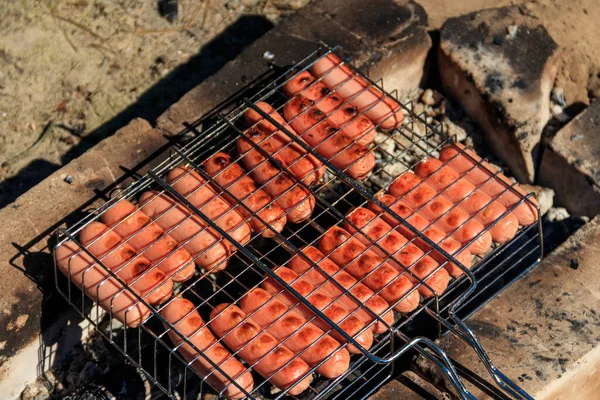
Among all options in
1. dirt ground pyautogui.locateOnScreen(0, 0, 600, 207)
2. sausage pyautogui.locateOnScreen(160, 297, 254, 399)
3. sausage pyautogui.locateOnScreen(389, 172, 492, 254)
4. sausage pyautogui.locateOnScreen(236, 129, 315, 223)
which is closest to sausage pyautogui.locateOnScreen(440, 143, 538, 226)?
sausage pyautogui.locateOnScreen(389, 172, 492, 254)

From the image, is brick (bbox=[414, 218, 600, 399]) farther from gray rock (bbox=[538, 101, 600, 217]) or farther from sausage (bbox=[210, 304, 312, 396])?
sausage (bbox=[210, 304, 312, 396])

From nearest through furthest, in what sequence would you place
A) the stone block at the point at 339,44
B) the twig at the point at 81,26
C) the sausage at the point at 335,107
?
1. the sausage at the point at 335,107
2. the stone block at the point at 339,44
3. the twig at the point at 81,26

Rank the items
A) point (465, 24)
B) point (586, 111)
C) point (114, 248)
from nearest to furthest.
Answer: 1. point (114, 248)
2. point (586, 111)
3. point (465, 24)

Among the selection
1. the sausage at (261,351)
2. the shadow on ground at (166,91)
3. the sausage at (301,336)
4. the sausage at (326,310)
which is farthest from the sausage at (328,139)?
the shadow on ground at (166,91)

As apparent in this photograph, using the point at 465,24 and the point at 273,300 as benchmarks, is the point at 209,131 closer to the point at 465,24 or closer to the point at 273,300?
the point at 273,300

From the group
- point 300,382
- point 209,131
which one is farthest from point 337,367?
point 209,131

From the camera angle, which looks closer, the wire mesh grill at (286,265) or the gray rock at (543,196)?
the wire mesh grill at (286,265)

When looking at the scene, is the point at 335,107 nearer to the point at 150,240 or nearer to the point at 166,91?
the point at 150,240

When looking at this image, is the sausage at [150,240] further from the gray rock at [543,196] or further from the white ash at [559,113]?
the white ash at [559,113]
